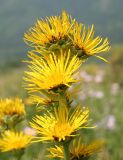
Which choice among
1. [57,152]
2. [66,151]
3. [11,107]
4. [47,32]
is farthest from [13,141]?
[47,32]

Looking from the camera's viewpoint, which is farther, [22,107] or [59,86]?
[22,107]

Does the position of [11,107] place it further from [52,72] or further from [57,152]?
[52,72]

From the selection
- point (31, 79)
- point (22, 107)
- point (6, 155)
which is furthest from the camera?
point (6, 155)

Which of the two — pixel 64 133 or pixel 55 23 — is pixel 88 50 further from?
pixel 64 133

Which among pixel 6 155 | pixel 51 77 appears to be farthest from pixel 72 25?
pixel 6 155

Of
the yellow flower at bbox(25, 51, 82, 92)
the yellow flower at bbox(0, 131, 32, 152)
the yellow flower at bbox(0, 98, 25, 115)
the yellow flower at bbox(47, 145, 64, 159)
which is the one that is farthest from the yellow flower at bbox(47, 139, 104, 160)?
the yellow flower at bbox(0, 98, 25, 115)

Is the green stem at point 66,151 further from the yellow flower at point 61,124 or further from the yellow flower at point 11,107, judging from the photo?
the yellow flower at point 11,107

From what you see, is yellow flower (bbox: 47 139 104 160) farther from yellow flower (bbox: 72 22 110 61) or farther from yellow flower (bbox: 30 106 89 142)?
yellow flower (bbox: 72 22 110 61)
